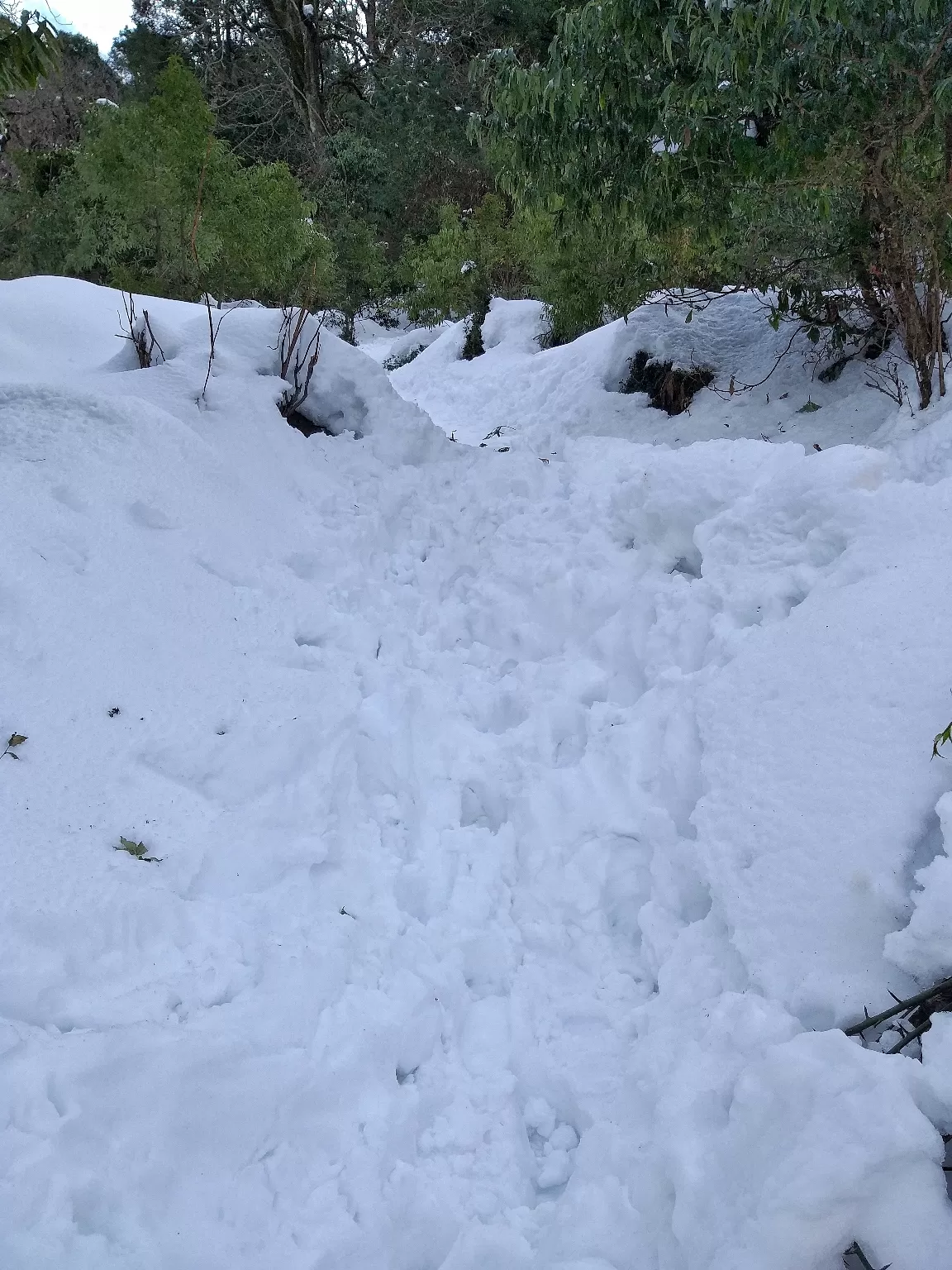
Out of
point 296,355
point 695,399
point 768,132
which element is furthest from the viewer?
point 695,399

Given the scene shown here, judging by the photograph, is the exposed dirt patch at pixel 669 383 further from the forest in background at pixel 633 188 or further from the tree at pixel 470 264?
the tree at pixel 470 264

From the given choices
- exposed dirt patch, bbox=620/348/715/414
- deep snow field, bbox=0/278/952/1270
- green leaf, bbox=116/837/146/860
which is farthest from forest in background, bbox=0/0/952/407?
green leaf, bbox=116/837/146/860

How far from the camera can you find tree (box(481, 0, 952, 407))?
12.1ft

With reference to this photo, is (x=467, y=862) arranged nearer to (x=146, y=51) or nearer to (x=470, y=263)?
(x=470, y=263)

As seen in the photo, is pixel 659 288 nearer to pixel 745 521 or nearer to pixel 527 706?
pixel 745 521

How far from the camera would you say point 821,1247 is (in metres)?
1.59

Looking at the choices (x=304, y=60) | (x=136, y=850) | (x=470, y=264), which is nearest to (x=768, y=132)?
(x=136, y=850)

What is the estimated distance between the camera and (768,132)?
15.0 ft

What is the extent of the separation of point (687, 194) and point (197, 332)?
3.33 metres

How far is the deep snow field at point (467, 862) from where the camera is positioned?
177 centimetres

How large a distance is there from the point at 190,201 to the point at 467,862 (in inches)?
287

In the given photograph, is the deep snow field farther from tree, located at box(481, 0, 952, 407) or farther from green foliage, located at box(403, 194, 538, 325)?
green foliage, located at box(403, 194, 538, 325)

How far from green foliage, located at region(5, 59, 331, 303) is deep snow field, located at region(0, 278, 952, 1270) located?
9.94ft

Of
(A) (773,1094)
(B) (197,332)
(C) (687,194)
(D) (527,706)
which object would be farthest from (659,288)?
(A) (773,1094)
